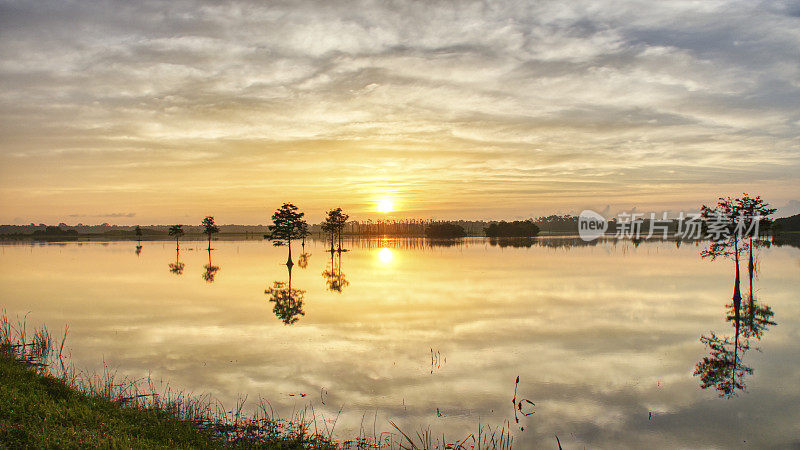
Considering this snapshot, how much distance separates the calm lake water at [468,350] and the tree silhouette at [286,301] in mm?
205

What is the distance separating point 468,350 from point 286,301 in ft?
63.0

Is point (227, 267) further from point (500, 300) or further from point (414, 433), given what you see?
point (414, 433)

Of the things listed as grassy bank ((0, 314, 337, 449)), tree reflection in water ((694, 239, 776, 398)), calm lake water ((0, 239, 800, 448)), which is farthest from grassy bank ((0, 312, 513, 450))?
tree reflection in water ((694, 239, 776, 398))

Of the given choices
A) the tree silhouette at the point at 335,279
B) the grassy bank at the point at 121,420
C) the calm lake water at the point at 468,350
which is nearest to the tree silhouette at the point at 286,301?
the calm lake water at the point at 468,350

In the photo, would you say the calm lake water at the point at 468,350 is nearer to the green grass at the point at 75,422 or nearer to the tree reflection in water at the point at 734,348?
the tree reflection in water at the point at 734,348

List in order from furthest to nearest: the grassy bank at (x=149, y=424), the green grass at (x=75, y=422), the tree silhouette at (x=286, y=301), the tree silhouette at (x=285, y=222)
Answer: the tree silhouette at (x=285, y=222), the tree silhouette at (x=286, y=301), the grassy bank at (x=149, y=424), the green grass at (x=75, y=422)

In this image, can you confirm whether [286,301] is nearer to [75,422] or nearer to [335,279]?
[335,279]

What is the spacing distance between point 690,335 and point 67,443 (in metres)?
28.8

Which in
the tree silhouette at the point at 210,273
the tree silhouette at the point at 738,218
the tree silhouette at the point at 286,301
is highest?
the tree silhouette at the point at 738,218

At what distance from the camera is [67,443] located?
11.7 meters

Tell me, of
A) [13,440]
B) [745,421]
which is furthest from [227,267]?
[745,421]

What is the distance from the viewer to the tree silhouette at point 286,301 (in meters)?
32.2

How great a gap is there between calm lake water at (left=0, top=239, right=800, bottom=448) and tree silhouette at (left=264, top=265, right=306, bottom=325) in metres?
0.21

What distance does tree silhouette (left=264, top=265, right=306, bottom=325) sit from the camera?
1270 inches
